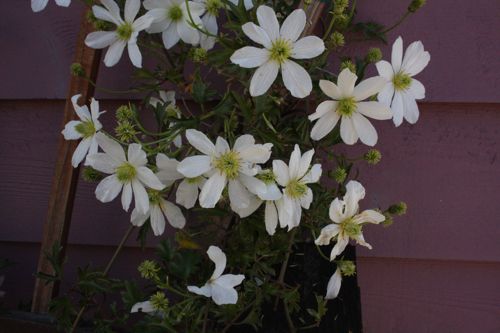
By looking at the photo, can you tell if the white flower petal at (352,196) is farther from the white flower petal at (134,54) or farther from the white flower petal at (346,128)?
the white flower petal at (134,54)

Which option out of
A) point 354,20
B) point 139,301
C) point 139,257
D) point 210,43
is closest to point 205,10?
point 210,43

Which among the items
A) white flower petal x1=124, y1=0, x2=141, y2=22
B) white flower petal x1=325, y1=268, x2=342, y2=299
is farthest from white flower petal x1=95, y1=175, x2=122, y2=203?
white flower petal x1=325, y1=268, x2=342, y2=299

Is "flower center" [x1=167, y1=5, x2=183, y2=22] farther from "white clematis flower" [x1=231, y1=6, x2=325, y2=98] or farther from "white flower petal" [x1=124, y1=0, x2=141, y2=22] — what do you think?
"white clematis flower" [x1=231, y1=6, x2=325, y2=98]

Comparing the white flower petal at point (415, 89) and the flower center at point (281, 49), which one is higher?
the white flower petal at point (415, 89)

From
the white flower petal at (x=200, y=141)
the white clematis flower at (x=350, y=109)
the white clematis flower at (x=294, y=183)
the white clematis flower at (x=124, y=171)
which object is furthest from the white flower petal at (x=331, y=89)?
the white clematis flower at (x=124, y=171)

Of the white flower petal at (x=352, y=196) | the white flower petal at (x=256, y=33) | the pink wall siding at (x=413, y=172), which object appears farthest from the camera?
the pink wall siding at (x=413, y=172)

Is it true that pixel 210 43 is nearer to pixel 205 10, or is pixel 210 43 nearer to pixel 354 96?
pixel 205 10
